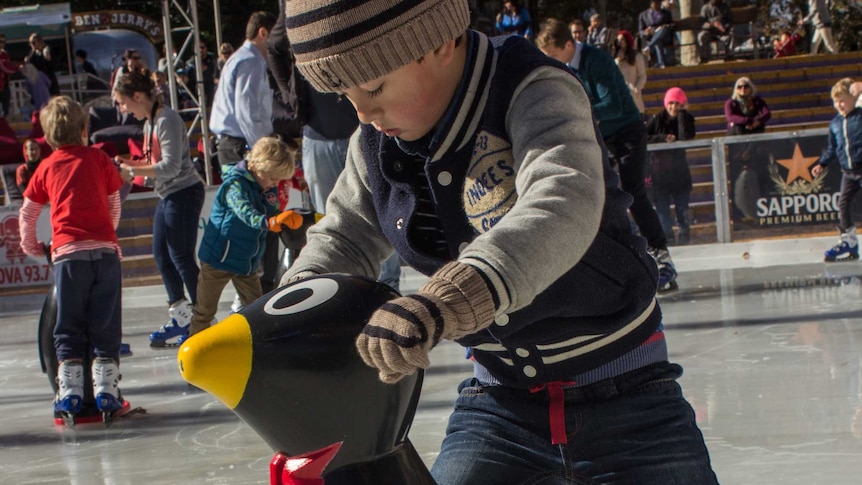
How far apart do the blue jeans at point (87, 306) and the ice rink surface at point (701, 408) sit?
311 mm

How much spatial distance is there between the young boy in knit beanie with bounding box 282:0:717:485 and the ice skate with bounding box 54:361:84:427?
8.69 feet

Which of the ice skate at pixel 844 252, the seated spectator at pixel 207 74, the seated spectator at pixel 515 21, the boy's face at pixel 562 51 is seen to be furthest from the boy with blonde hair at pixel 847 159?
the seated spectator at pixel 207 74

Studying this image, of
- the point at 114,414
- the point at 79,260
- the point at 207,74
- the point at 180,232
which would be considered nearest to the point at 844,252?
the point at 180,232

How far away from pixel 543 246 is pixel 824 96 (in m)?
17.1

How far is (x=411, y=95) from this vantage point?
1417mm

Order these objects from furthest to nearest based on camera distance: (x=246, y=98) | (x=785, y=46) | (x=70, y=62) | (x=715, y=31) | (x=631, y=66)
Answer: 1. (x=785, y=46)
2. (x=715, y=31)
3. (x=70, y=62)
4. (x=631, y=66)
5. (x=246, y=98)

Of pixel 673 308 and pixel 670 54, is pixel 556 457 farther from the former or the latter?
pixel 670 54

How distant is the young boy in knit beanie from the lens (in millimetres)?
1185

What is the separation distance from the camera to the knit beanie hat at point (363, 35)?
52.0 inches

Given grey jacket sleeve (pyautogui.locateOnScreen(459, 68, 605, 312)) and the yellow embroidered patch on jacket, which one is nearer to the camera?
grey jacket sleeve (pyautogui.locateOnScreen(459, 68, 605, 312))

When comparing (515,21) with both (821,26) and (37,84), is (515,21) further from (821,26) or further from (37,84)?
(821,26)

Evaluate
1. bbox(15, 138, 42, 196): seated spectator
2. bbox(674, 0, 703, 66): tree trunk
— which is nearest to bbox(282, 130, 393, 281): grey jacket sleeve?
bbox(15, 138, 42, 196): seated spectator

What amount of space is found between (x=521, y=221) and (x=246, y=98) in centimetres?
493

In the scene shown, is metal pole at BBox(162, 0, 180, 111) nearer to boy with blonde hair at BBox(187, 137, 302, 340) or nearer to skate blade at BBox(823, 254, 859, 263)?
boy with blonde hair at BBox(187, 137, 302, 340)
